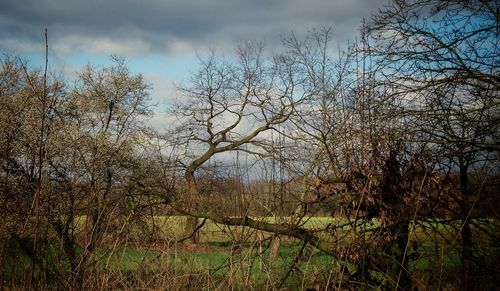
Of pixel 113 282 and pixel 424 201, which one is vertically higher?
pixel 424 201

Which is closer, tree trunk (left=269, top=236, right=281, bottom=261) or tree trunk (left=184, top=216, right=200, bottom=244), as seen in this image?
tree trunk (left=269, top=236, right=281, bottom=261)

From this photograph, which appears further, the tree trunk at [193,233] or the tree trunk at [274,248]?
the tree trunk at [193,233]

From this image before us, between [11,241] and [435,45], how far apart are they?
328 inches

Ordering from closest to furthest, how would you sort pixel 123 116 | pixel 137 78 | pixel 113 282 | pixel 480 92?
1. pixel 113 282
2. pixel 480 92
3. pixel 123 116
4. pixel 137 78

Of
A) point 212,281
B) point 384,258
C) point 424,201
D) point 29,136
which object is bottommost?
point 212,281

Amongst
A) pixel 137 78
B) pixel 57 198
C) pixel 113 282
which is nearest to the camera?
pixel 113 282

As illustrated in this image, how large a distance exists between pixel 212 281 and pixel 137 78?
22.2 metres

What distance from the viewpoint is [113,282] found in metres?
4.48

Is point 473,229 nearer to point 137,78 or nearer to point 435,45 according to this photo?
point 435,45

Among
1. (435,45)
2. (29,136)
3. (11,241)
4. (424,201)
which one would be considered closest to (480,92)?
(435,45)

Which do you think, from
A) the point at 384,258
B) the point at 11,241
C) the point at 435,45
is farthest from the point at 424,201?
the point at 435,45

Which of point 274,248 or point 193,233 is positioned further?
point 193,233

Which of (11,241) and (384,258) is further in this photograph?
(11,241)

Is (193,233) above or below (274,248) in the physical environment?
above
